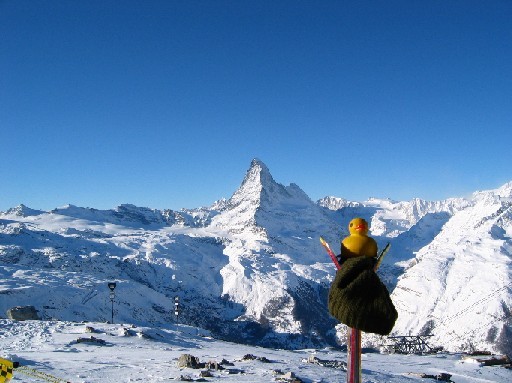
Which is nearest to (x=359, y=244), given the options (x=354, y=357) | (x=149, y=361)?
(x=354, y=357)

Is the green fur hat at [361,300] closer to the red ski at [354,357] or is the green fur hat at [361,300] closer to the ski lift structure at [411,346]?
the red ski at [354,357]

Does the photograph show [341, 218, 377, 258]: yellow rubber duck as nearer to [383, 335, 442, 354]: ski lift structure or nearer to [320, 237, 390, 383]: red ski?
[320, 237, 390, 383]: red ski

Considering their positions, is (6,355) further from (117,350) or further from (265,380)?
(265,380)

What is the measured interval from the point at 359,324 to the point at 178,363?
2050 centimetres

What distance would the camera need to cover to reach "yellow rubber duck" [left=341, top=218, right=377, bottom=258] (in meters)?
8.14

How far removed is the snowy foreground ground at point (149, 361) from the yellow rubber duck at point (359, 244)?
52.6 feet

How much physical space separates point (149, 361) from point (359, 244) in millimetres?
21366

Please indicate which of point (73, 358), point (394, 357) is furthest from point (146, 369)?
point (394, 357)

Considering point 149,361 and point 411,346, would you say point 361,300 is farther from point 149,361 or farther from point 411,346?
point 411,346

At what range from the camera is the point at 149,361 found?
26109mm

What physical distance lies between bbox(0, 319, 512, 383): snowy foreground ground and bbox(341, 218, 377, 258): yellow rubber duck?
52.6ft

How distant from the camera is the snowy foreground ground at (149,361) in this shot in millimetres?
22484

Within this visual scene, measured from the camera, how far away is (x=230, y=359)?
30.0m

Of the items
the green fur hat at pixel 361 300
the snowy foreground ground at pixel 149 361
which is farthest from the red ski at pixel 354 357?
the snowy foreground ground at pixel 149 361
